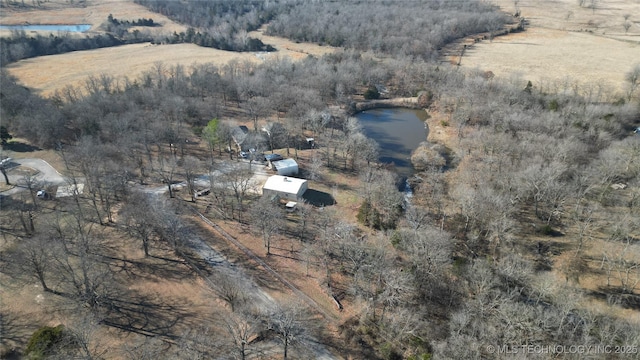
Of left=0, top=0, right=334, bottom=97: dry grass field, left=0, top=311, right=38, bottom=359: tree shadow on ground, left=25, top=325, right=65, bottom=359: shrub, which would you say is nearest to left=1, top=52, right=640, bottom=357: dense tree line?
left=25, top=325, right=65, bottom=359: shrub

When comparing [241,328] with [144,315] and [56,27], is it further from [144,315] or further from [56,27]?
[56,27]

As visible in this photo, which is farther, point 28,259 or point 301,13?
point 301,13

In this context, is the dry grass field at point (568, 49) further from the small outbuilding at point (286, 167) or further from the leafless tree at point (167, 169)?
the leafless tree at point (167, 169)

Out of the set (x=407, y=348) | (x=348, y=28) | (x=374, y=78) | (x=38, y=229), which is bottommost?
(x=407, y=348)

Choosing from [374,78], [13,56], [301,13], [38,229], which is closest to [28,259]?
[38,229]

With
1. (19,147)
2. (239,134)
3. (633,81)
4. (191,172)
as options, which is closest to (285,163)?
(239,134)

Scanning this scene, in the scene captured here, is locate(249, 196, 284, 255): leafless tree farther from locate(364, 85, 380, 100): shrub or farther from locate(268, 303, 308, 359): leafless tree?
locate(364, 85, 380, 100): shrub

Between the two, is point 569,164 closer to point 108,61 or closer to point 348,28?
point 348,28
